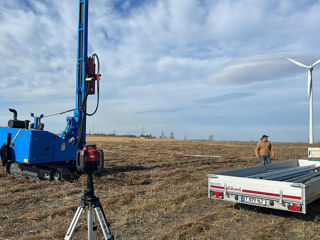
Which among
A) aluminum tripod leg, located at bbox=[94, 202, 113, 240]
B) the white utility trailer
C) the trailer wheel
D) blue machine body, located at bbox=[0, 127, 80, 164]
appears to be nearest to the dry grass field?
the trailer wheel

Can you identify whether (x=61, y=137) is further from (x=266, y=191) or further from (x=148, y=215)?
(x=266, y=191)

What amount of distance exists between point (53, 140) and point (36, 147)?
706 millimetres

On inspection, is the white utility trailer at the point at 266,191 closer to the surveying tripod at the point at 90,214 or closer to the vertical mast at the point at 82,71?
the surveying tripod at the point at 90,214

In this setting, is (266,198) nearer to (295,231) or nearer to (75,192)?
(295,231)

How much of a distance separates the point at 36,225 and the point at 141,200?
113 inches

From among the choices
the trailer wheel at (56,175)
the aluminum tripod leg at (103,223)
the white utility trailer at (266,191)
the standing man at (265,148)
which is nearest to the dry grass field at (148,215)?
the trailer wheel at (56,175)

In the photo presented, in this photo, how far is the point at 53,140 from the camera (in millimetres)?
10750

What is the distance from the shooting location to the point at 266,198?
6.20 meters

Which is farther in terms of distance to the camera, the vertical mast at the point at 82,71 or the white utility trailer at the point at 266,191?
the vertical mast at the point at 82,71

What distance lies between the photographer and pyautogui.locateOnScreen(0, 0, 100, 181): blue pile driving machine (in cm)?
1026

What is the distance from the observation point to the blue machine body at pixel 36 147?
10.1 metres

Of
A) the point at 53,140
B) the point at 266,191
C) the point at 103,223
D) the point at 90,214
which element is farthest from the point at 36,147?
the point at 266,191

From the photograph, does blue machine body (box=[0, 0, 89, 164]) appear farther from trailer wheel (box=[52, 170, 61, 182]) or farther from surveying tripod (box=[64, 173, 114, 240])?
surveying tripod (box=[64, 173, 114, 240])

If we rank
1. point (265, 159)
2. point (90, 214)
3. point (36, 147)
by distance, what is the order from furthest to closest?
point (265, 159), point (36, 147), point (90, 214)
